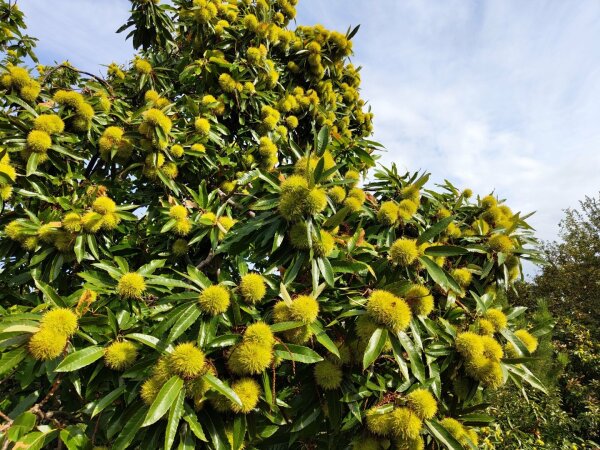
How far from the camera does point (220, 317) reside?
1247 millimetres

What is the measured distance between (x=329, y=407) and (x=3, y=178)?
171cm

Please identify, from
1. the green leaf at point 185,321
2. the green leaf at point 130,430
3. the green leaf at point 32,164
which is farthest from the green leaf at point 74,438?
the green leaf at point 32,164

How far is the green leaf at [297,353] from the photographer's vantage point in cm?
115

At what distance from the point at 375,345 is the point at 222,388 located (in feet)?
1.64

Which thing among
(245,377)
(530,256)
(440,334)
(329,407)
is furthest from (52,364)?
(530,256)

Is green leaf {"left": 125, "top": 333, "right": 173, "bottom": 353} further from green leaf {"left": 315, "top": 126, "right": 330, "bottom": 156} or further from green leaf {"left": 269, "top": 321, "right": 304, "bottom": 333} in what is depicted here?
green leaf {"left": 315, "top": 126, "right": 330, "bottom": 156}

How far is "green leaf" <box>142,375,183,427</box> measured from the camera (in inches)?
37.2

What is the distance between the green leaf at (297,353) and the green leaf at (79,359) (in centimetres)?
59

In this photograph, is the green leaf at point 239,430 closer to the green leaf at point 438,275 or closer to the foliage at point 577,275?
the green leaf at point 438,275

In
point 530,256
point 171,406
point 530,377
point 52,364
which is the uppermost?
point 530,256

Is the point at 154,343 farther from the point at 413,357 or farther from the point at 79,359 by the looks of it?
the point at 413,357

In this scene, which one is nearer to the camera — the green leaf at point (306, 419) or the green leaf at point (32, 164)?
the green leaf at point (306, 419)

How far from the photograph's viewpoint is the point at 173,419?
98 cm

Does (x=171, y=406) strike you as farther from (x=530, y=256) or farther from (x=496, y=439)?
(x=496, y=439)
